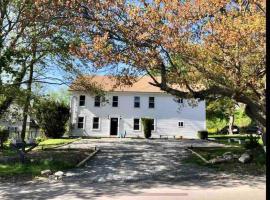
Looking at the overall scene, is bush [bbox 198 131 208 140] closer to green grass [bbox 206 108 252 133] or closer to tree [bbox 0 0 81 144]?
green grass [bbox 206 108 252 133]

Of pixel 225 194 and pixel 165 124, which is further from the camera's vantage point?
pixel 165 124

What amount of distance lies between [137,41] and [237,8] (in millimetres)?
4023

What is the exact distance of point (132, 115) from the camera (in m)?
52.7

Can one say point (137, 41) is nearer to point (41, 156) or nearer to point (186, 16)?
point (186, 16)

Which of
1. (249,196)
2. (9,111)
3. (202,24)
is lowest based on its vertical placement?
(249,196)

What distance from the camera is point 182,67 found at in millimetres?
17625

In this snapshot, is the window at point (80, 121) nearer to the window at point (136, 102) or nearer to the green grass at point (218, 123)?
the window at point (136, 102)

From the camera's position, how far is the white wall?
172 ft

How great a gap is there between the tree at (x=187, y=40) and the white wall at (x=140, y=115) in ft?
118

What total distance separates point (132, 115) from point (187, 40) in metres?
37.4

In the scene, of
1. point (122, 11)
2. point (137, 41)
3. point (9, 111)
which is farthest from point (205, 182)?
point (9, 111)

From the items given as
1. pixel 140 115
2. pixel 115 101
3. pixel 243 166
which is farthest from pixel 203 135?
pixel 243 166

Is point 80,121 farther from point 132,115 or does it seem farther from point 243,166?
point 243,166

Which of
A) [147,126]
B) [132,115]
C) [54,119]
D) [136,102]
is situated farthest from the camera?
[136,102]
